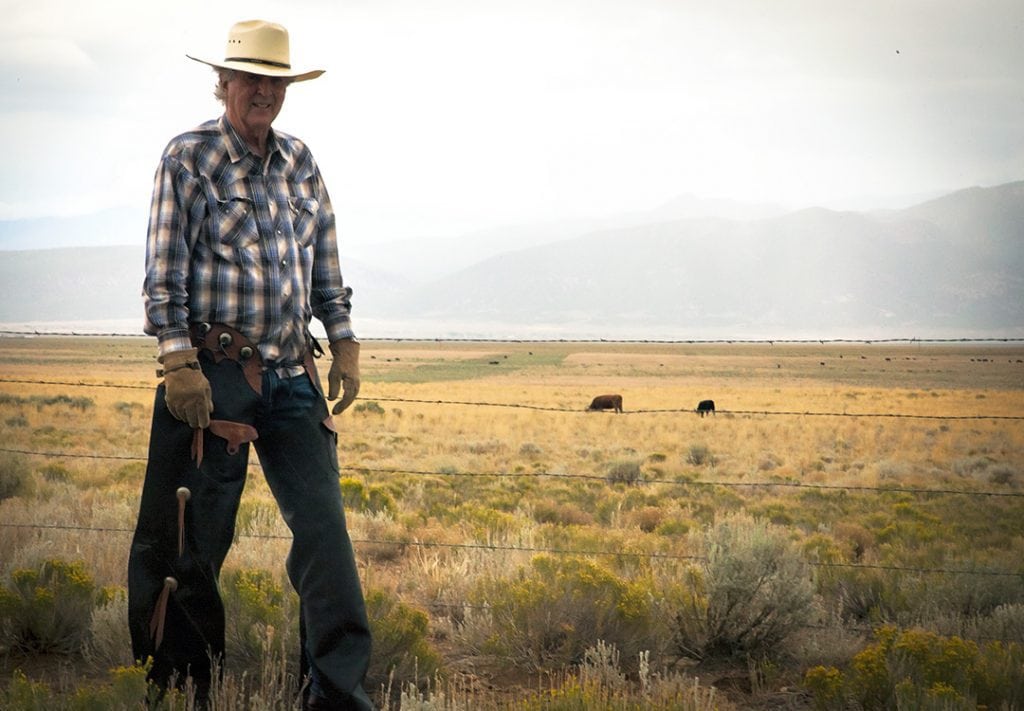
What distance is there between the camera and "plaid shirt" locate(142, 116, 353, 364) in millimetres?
3148

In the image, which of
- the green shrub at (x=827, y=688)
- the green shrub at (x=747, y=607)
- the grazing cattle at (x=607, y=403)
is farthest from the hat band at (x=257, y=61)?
the grazing cattle at (x=607, y=403)

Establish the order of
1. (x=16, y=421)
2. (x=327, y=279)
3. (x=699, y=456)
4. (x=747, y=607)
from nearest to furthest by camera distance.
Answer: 1. (x=327, y=279)
2. (x=747, y=607)
3. (x=699, y=456)
4. (x=16, y=421)

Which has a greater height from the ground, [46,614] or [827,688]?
[46,614]

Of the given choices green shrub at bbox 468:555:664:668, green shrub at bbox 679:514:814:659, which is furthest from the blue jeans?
green shrub at bbox 679:514:814:659

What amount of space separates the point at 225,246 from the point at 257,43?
2.10 feet

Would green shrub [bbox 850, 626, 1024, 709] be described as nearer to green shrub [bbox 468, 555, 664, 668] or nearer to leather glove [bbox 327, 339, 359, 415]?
green shrub [bbox 468, 555, 664, 668]

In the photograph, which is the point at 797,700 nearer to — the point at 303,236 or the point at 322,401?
the point at 322,401

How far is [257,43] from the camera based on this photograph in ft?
10.8

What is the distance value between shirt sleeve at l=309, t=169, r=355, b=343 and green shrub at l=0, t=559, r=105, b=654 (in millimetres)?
2029

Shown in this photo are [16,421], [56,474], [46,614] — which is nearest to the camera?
[46,614]

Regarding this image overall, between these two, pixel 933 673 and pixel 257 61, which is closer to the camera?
pixel 257 61

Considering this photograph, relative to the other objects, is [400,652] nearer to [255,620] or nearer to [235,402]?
[255,620]

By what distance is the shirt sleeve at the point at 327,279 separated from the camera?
365cm

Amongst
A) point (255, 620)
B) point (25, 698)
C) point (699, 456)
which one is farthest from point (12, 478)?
point (699, 456)
